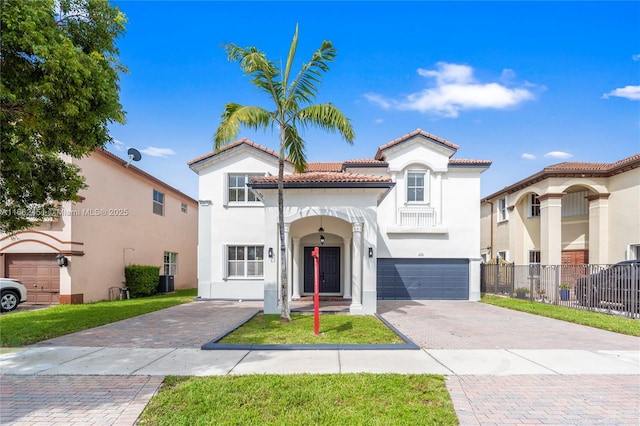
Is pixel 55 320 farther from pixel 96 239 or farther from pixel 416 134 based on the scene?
pixel 416 134

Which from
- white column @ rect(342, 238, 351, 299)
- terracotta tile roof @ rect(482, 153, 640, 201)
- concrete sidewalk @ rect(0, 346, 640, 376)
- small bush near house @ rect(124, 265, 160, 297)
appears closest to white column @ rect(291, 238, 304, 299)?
white column @ rect(342, 238, 351, 299)

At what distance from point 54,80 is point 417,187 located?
14502 millimetres

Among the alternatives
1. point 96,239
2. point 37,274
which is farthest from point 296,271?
point 37,274

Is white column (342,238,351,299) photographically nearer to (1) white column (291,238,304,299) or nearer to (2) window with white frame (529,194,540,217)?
(1) white column (291,238,304,299)

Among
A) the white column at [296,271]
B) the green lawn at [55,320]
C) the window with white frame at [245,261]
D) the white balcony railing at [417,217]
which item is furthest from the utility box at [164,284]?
the white balcony railing at [417,217]

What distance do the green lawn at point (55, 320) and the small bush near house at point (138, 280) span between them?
4.25m

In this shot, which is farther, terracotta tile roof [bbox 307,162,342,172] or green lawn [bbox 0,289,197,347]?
terracotta tile roof [bbox 307,162,342,172]

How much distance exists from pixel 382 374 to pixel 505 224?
809 inches

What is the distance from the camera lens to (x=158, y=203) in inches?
878

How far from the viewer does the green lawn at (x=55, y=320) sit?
28.3ft

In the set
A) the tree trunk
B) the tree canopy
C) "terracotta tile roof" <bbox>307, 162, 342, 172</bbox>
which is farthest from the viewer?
"terracotta tile roof" <bbox>307, 162, 342, 172</bbox>

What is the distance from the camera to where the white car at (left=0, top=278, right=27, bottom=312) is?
12906 millimetres

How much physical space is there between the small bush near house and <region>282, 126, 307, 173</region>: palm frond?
1172 cm

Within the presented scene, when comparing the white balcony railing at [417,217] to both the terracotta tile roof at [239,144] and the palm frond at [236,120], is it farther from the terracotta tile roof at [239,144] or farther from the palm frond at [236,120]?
the palm frond at [236,120]
